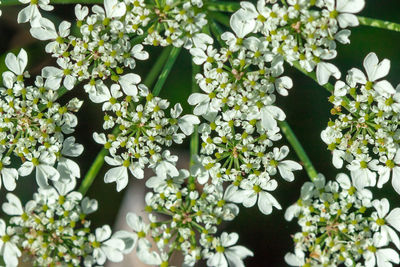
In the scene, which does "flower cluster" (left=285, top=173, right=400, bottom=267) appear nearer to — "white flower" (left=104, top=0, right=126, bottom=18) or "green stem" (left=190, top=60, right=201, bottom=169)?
"green stem" (left=190, top=60, right=201, bottom=169)

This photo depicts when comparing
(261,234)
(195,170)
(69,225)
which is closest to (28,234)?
(69,225)

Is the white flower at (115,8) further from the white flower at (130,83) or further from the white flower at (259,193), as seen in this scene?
the white flower at (259,193)

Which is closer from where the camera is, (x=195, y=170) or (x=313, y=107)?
(x=195, y=170)

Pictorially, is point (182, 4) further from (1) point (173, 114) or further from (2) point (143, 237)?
(2) point (143, 237)

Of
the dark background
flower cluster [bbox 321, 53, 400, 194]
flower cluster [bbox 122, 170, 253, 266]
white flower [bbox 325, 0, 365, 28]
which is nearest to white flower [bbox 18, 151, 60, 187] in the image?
flower cluster [bbox 122, 170, 253, 266]

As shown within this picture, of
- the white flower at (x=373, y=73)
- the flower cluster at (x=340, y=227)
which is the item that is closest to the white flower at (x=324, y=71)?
the white flower at (x=373, y=73)

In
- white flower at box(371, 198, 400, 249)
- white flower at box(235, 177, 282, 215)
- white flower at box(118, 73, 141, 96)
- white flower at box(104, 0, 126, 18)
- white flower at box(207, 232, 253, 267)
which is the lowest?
white flower at box(207, 232, 253, 267)

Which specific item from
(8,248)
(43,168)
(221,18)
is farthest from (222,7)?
(8,248)
